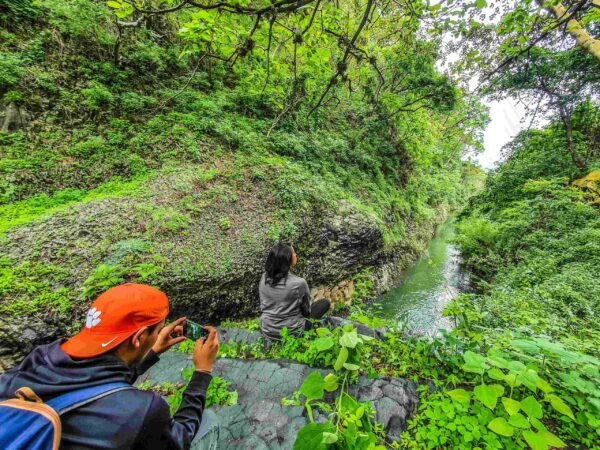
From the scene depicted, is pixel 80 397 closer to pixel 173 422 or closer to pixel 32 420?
pixel 32 420

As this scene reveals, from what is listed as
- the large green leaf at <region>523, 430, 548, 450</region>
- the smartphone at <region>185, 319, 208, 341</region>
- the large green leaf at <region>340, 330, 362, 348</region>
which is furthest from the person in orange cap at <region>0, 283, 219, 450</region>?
the large green leaf at <region>523, 430, 548, 450</region>

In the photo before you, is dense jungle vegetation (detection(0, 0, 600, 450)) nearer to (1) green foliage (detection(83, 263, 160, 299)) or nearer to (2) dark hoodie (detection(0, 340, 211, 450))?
(1) green foliage (detection(83, 263, 160, 299))

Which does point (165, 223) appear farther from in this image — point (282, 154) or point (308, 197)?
point (282, 154)

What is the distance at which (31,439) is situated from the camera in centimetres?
79

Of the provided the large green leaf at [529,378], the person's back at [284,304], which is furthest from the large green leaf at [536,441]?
the person's back at [284,304]

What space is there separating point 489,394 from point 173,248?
171 inches

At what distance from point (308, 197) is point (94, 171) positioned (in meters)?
4.51

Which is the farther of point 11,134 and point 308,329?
point 11,134

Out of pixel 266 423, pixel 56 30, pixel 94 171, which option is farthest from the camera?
pixel 56 30

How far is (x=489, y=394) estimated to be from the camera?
1.50m

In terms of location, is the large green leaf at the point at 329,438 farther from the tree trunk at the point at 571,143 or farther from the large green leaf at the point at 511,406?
the tree trunk at the point at 571,143

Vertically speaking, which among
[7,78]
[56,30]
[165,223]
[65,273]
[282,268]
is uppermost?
[56,30]

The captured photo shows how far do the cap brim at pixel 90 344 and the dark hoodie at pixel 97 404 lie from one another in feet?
0.08

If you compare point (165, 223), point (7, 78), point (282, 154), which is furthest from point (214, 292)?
point (7, 78)
